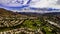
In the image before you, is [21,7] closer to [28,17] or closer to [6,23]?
[28,17]

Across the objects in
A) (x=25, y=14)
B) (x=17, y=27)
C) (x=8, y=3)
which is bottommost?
(x=17, y=27)

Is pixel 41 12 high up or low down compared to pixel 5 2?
down

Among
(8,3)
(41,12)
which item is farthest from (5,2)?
(41,12)

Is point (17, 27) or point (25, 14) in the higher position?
point (25, 14)

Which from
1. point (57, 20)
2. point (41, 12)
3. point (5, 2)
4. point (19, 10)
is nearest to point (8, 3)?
point (5, 2)

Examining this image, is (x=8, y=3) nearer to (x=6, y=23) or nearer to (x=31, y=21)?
(x=6, y=23)

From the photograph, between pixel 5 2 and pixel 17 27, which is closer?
pixel 17 27
